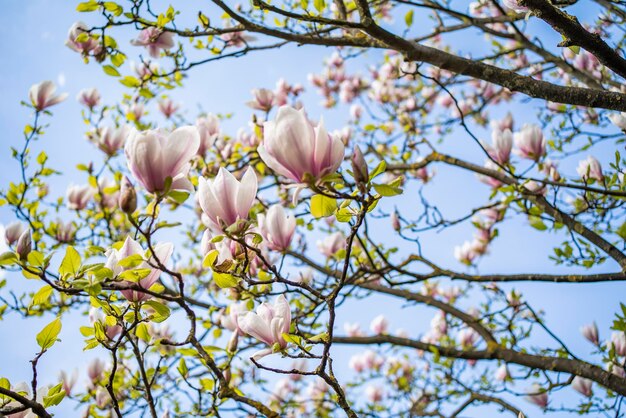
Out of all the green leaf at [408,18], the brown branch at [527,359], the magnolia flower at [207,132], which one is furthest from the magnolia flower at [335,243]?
the green leaf at [408,18]

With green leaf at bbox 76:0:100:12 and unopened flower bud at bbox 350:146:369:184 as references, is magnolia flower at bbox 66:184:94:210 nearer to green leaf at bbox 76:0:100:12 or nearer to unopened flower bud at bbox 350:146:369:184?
green leaf at bbox 76:0:100:12

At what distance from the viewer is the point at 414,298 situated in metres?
2.85

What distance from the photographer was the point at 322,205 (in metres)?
1.02

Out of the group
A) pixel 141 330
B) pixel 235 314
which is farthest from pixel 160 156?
pixel 235 314

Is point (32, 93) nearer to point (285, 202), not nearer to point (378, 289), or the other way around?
point (285, 202)

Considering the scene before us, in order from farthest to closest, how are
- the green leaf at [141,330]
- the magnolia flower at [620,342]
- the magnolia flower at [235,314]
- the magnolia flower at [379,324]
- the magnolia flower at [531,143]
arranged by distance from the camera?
the magnolia flower at [379,324]
the magnolia flower at [620,342]
the magnolia flower at [531,143]
the magnolia flower at [235,314]
the green leaf at [141,330]

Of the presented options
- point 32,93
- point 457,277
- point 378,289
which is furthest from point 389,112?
point 32,93

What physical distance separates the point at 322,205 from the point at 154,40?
55.7 inches

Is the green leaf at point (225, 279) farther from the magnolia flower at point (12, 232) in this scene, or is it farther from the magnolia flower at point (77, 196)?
the magnolia flower at point (77, 196)

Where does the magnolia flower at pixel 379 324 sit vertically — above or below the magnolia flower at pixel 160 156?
above

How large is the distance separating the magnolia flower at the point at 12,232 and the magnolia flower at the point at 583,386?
3268mm

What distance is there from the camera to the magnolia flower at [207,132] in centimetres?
231

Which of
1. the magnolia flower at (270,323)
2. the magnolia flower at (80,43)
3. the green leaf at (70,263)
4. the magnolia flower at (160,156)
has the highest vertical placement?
the magnolia flower at (80,43)

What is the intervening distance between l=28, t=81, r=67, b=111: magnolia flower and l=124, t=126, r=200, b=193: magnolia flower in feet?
7.13
